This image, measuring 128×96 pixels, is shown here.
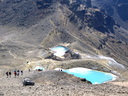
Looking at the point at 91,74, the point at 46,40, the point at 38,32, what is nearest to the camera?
the point at 91,74

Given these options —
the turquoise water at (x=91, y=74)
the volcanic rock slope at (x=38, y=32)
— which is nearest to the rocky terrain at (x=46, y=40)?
the volcanic rock slope at (x=38, y=32)

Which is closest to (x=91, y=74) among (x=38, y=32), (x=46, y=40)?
(x=46, y=40)

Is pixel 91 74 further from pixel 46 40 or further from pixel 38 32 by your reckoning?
pixel 38 32

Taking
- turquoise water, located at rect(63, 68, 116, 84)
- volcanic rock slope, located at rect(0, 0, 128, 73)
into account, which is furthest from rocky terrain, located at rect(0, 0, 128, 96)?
turquoise water, located at rect(63, 68, 116, 84)

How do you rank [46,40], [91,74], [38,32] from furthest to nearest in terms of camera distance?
[38,32], [46,40], [91,74]

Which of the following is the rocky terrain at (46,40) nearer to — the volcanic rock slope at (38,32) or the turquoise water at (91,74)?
the volcanic rock slope at (38,32)

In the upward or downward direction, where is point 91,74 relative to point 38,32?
upward

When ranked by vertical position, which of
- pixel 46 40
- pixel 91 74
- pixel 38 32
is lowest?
pixel 46 40

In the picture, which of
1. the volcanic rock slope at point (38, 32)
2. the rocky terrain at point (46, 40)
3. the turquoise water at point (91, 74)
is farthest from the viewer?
the volcanic rock slope at point (38, 32)

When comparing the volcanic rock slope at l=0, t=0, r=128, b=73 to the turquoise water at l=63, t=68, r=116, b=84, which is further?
the volcanic rock slope at l=0, t=0, r=128, b=73

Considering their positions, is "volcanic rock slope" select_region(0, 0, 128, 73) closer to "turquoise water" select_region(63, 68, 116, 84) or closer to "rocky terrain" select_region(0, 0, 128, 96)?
"rocky terrain" select_region(0, 0, 128, 96)

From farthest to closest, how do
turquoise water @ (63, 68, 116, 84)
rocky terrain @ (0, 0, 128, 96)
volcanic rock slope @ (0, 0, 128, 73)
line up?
1. volcanic rock slope @ (0, 0, 128, 73)
2. rocky terrain @ (0, 0, 128, 96)
3. turquoise water @ (63, 68, 116, 84)

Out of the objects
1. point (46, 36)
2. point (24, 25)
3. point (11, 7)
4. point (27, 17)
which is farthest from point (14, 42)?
point (11, 7)
